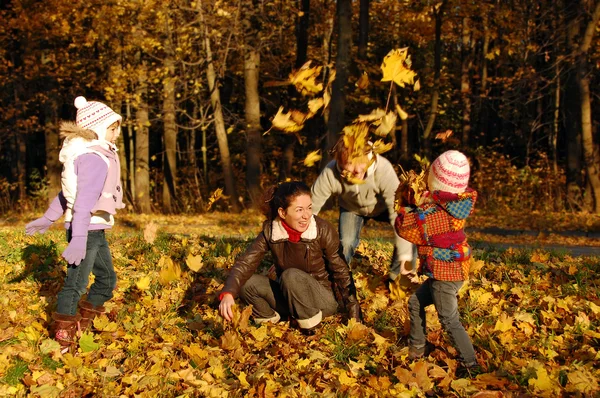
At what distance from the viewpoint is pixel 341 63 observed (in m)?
15.5

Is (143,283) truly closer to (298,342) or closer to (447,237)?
(298,342)

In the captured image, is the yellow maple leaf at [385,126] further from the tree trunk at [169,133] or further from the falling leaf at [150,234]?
the tree trunk at [169,133]

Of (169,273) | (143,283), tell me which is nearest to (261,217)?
(169,273)

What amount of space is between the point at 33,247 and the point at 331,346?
439 cm

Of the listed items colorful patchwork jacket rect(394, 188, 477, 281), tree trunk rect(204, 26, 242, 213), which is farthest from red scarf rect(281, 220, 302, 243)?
tree trunk rect(204, 26, 242, 213)

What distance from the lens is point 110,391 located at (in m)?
4.03

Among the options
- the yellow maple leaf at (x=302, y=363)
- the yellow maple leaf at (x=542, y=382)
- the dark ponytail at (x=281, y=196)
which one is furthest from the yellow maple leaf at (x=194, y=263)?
the yellow maple leaf at (x=542, y=382)

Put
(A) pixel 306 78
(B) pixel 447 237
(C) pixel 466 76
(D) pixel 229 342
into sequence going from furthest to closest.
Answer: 1. (C) pixel 466 76
2. (A) pixel 306 78
3. (D) pixel 229 342
4. (B) pixel 447 237

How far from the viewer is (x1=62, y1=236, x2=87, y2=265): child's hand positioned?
14.5 feet

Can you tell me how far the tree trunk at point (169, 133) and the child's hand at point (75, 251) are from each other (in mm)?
13282

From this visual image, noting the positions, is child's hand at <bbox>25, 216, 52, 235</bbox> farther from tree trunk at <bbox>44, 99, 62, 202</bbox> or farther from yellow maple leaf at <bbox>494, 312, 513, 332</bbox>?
tree trunk at <bbox>44, 99, 62, 202</bbox>

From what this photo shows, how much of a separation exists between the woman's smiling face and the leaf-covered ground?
2.52 feet

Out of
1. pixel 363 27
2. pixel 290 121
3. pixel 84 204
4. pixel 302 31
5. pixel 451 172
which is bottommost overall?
pixel 84 204

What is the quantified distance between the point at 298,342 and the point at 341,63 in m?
11.6
